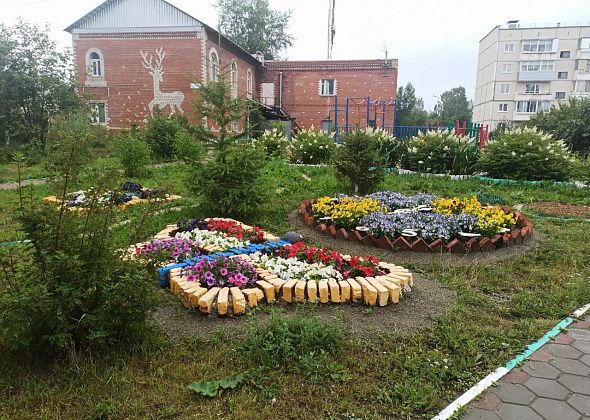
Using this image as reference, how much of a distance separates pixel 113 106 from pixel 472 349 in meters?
24.6

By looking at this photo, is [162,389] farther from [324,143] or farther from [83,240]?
[324,143]

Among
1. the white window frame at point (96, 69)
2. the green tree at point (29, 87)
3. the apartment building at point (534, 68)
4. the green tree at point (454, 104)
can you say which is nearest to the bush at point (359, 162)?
the green tree at point (29, 87)

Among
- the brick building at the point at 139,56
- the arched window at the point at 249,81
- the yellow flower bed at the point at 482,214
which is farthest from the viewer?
the arched window at the point at 249,81

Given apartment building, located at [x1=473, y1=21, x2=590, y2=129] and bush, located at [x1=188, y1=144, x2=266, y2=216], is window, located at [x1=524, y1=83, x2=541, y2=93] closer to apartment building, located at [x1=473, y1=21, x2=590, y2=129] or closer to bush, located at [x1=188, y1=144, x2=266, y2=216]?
apartment building, located at [x1=473, y1=21, x2=590, y2=129]

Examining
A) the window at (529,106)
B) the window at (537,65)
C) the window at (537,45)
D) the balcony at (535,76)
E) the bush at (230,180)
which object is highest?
the window at (537,45)

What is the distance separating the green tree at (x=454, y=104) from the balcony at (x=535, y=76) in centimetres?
1454

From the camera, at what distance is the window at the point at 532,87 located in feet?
178

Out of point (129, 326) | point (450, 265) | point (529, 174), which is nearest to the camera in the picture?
point (129, 326)

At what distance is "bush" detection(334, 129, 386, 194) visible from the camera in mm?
7918

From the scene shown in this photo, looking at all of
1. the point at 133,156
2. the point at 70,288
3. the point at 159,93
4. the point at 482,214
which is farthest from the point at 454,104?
the point at 70,288

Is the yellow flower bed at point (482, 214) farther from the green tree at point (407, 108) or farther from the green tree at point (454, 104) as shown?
the green tree at point (454, 104)

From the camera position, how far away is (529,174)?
10516 mm

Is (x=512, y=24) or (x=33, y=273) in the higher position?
(x=512, y=24)

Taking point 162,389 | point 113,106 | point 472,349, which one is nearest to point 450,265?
point 472,349
